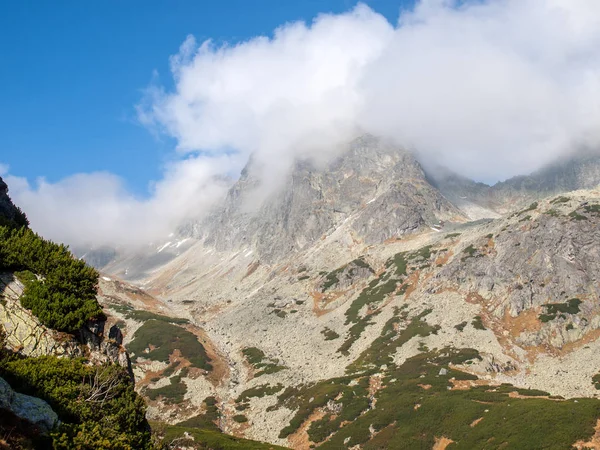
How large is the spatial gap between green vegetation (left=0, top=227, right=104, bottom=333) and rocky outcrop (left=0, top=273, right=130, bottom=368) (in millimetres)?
408

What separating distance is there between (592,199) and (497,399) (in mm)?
100779

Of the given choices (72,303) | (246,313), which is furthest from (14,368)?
(246,313)

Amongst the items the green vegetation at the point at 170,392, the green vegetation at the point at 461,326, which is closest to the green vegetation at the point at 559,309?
the green vegetation at the point at 461,326

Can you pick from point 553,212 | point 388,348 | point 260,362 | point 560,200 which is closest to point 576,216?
point 553,212

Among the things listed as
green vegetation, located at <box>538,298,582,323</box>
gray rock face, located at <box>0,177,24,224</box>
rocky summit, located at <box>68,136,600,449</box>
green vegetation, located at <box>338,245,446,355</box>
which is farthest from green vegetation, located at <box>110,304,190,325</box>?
green vegetation, located at <box>538,298,582,323</box>

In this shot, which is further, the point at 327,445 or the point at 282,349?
the point at 282,349

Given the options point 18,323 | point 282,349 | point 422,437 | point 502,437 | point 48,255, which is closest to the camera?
point 18,323

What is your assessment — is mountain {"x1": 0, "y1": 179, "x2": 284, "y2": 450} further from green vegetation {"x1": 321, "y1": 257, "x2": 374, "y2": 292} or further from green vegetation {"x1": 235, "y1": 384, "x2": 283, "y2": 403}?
green vegetation {"x1": 321, "y1": 257, "x2": 374, "y2": 292}

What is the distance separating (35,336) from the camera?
74.9ft

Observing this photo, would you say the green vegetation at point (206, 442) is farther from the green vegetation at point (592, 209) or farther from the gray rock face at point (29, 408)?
the green vegetation at point (592, 209)

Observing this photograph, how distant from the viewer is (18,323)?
22859 mm

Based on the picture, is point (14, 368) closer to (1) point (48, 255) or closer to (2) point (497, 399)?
(1) point (48, 255)

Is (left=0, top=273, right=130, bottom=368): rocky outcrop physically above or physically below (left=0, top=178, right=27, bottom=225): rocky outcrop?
below

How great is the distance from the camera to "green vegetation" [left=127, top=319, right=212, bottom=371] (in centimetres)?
10256
